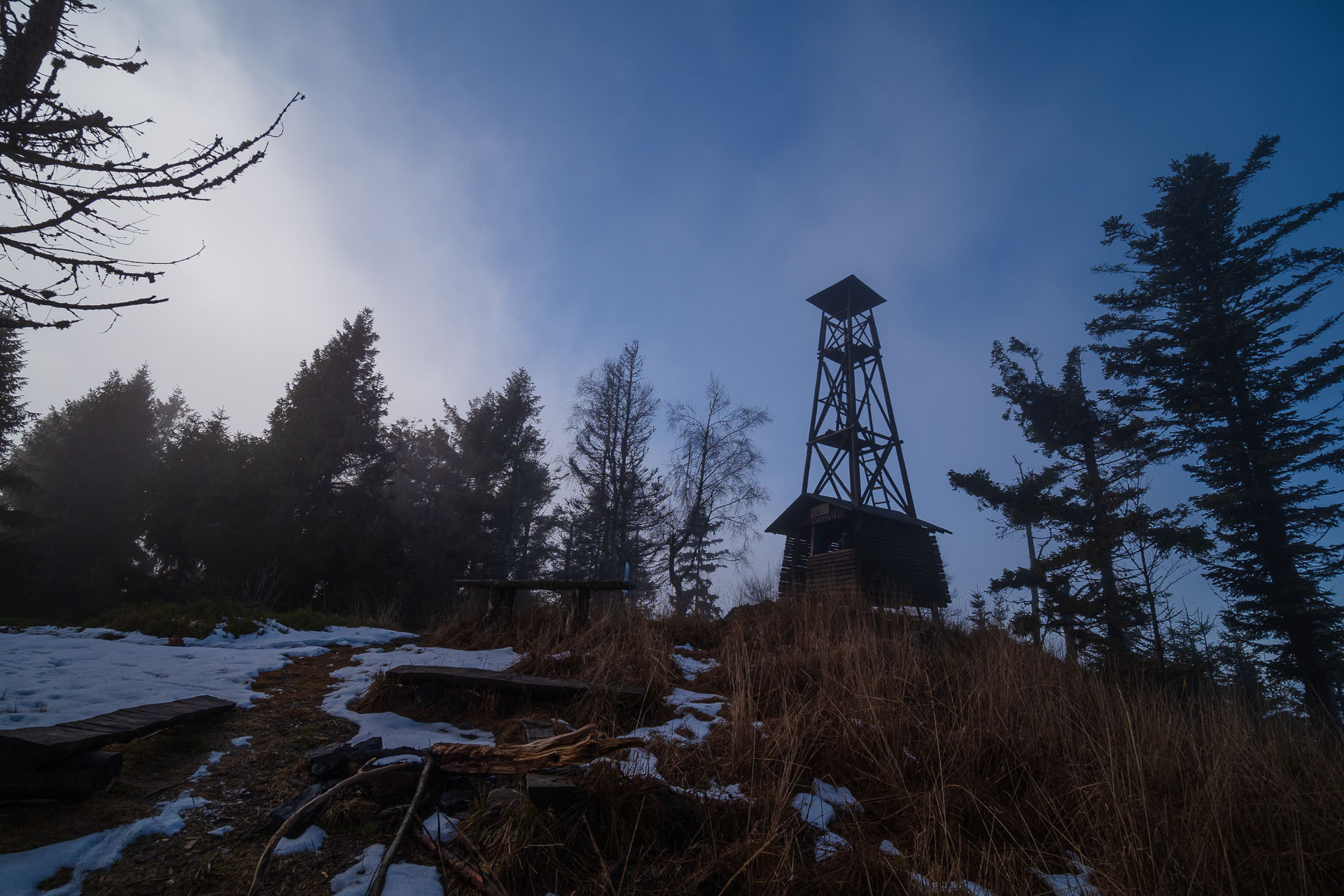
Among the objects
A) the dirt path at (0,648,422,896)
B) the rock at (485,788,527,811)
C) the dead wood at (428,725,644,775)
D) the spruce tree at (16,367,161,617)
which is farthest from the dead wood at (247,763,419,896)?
the spruce tree at (16,367,161,617)

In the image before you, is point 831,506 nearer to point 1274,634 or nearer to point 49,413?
point 1274,634

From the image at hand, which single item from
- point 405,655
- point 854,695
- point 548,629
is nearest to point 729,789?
point 854,695

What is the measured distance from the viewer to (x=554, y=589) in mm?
7832

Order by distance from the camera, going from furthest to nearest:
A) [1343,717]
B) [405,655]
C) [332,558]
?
[332,558]
[1343,717]
[405,655]

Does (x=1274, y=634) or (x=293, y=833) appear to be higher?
(x=1274, y=634)

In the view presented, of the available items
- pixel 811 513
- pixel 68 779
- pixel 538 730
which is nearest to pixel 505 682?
pixel 538 730

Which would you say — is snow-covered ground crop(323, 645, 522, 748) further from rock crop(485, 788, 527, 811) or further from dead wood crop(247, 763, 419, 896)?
rock crop(485, 788, 527, 811)

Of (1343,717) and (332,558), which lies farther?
(332,558)

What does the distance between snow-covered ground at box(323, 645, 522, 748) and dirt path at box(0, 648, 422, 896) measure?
274 millimetres

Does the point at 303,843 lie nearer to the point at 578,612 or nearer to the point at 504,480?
the point at 578,612

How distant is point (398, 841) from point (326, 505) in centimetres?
2043

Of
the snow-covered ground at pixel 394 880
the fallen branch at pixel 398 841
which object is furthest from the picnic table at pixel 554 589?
the snow-covered ground at pixel 394 880

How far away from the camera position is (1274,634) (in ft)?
43.9

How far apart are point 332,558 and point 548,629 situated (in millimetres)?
14310
